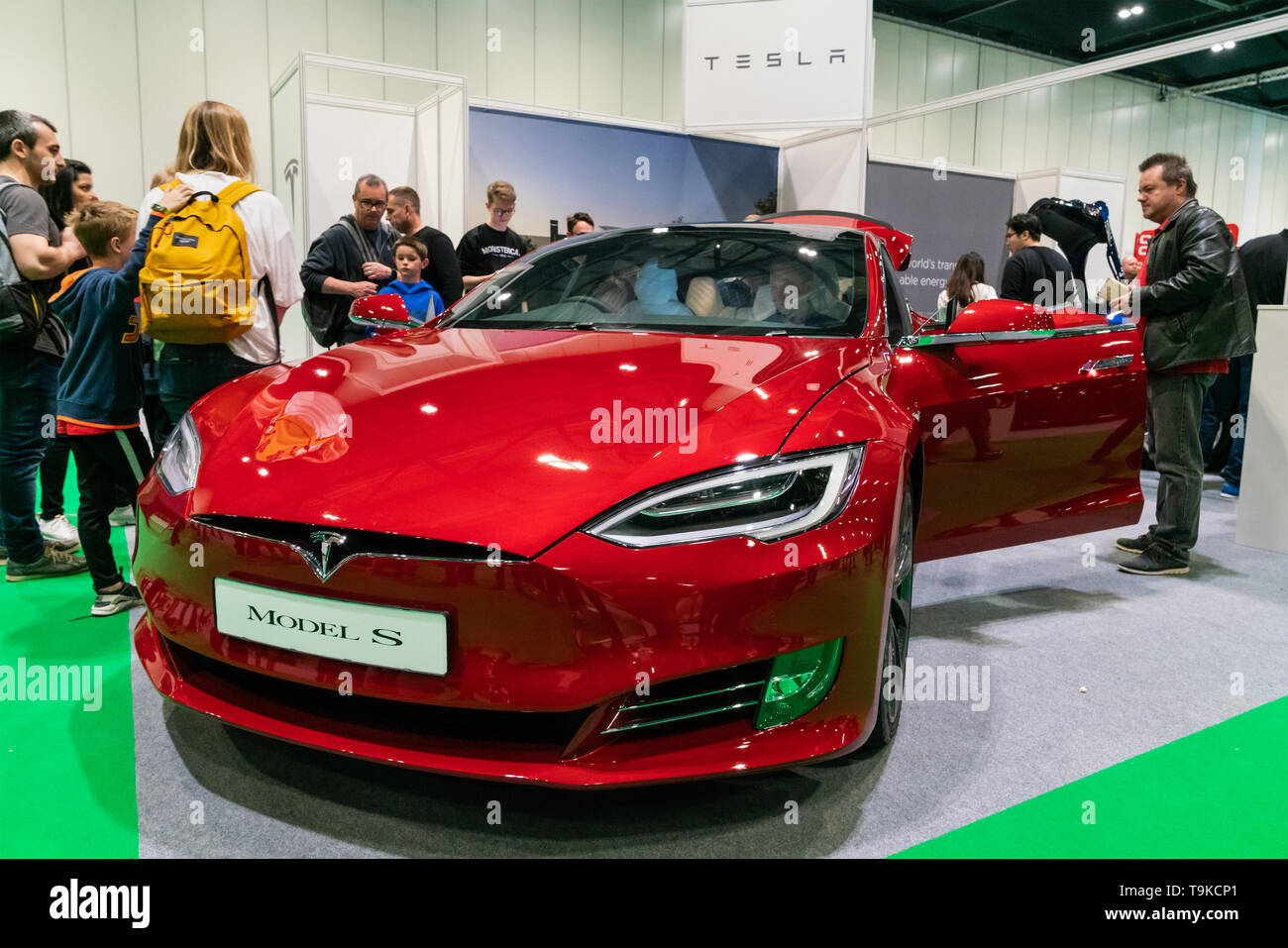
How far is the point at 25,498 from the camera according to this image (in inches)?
117

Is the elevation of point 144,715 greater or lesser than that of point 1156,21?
lesser

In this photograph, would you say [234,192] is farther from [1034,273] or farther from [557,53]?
[557,53]

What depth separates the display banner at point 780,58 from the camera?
604cm

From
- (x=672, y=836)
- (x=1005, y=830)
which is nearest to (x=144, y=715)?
(x=672, y=836)

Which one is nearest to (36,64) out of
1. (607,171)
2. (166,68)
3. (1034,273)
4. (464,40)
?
(166,68)

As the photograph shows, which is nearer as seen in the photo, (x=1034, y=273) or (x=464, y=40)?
(x=1034, y=273)

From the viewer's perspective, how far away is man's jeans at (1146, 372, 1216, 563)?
3500mm

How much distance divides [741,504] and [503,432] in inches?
15.9

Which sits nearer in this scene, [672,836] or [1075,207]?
[672,836]

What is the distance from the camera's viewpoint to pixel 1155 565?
11.6 ft

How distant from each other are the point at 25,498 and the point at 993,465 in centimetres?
307
